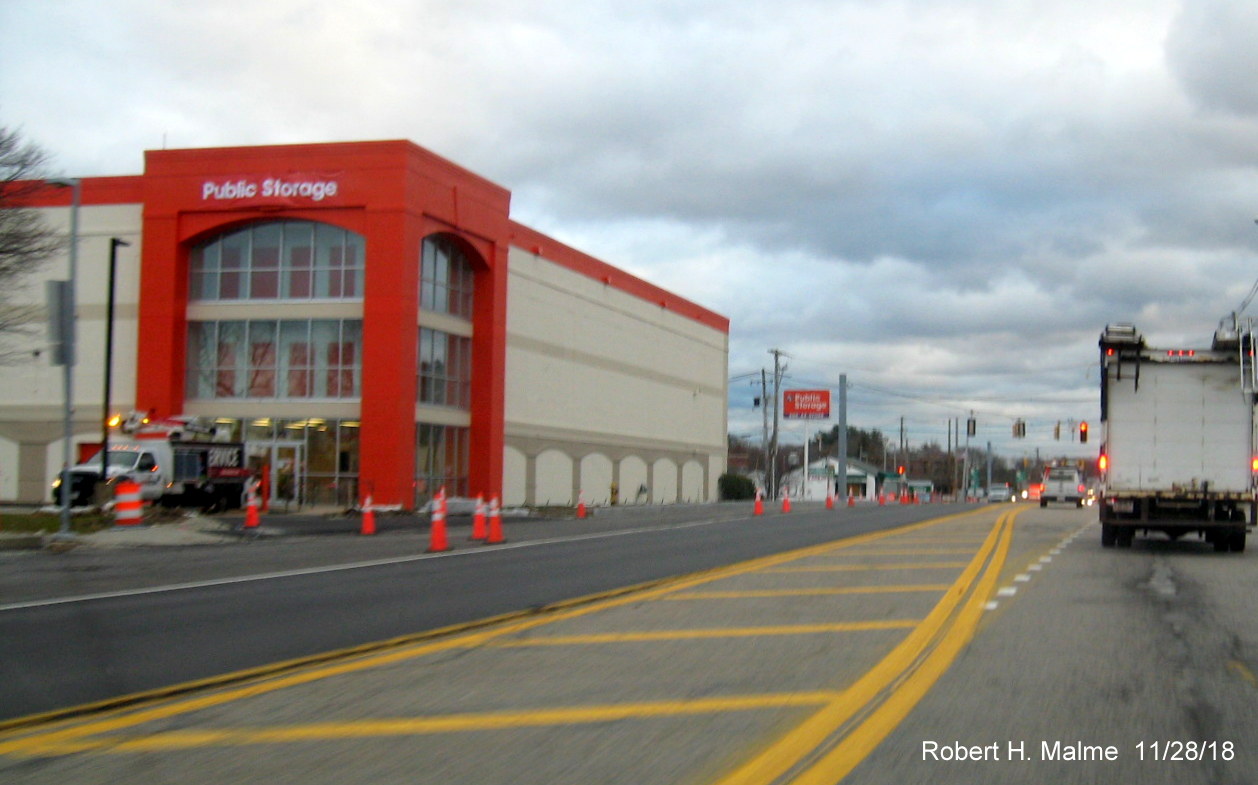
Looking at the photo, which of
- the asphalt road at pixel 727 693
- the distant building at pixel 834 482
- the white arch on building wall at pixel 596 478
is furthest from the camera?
the distant building at pixel 834 482

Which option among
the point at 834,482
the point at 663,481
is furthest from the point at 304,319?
the point at 834,482

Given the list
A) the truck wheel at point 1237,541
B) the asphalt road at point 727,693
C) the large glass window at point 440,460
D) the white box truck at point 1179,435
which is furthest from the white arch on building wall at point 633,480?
the asphalt road at point 727,693

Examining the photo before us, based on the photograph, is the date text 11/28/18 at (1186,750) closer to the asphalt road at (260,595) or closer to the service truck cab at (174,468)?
the asphalt road at (260,595)

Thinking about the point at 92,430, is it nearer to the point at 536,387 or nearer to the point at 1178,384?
the point at 536,387

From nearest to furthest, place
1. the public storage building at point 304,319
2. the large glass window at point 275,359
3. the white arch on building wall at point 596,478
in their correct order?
the public storage building at point 304,319, the large glass window at point 275,359, the white arch on building wall at point 596,478

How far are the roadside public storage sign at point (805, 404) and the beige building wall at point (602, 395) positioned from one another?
25.8m

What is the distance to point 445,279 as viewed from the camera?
4522 centimetres

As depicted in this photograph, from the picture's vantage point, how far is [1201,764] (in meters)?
6.61

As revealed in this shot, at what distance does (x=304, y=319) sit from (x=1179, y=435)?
97.2ft

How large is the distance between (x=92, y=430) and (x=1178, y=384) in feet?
120

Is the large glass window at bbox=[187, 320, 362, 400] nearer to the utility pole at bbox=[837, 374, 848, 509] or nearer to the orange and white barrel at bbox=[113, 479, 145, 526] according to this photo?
the orange and white barrel at bbox=[113, 479, 145, 526]

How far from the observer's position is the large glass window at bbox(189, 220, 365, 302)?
4191 cm

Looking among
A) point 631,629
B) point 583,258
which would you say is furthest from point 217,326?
point 631,629

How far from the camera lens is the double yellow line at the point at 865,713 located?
6316 mm
